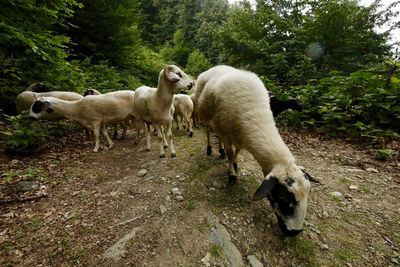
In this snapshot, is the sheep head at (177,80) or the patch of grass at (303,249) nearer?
the patch of grass at (303,249)

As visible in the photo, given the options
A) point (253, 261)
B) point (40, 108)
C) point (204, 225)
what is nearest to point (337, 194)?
point (253, 261)

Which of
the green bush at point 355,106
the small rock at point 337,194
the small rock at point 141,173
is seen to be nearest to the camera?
the small rock at point 337,194

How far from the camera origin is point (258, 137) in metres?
3.38

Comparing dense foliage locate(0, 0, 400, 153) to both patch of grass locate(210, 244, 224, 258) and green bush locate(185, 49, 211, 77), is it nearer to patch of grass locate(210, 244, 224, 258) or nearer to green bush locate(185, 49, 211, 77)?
patch of grass locate(210, 244, 224, 258)

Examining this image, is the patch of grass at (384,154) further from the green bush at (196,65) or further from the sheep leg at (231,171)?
the green bush at (196,65)

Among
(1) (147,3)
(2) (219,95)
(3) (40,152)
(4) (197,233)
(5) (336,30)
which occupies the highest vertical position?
(1) (147,3)

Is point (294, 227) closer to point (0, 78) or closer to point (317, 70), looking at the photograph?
point (0, 78)

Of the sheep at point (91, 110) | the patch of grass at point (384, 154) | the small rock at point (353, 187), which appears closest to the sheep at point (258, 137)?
the small rock at point (353, 187)

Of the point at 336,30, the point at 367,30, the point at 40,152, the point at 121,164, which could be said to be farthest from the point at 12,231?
the point at 367,30

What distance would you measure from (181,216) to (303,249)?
5.48 ft

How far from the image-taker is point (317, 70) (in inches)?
503

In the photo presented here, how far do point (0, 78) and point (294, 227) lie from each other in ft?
25.7

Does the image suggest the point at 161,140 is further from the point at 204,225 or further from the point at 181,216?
the point at 204,225

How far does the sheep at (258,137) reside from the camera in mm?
2873
